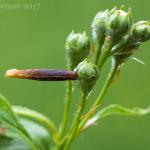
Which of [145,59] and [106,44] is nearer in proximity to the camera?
[106,44]

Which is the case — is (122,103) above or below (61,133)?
below

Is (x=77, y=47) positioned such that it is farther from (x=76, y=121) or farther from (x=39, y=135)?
(x=39, y=135)

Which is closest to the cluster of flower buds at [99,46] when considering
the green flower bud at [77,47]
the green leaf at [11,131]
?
the green flower bud at [77,47]

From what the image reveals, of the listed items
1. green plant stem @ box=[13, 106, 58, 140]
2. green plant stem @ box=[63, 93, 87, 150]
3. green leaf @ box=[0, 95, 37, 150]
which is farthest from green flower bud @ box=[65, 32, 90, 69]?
green plant stem @ box=[13, 106, 58, 140]

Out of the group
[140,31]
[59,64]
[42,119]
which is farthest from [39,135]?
[59,64]

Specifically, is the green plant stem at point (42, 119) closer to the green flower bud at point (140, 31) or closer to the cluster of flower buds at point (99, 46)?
the cluster of flower buds at point (99, 46)

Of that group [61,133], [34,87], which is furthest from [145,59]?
[61,133]

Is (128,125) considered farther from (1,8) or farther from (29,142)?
(29,142)
